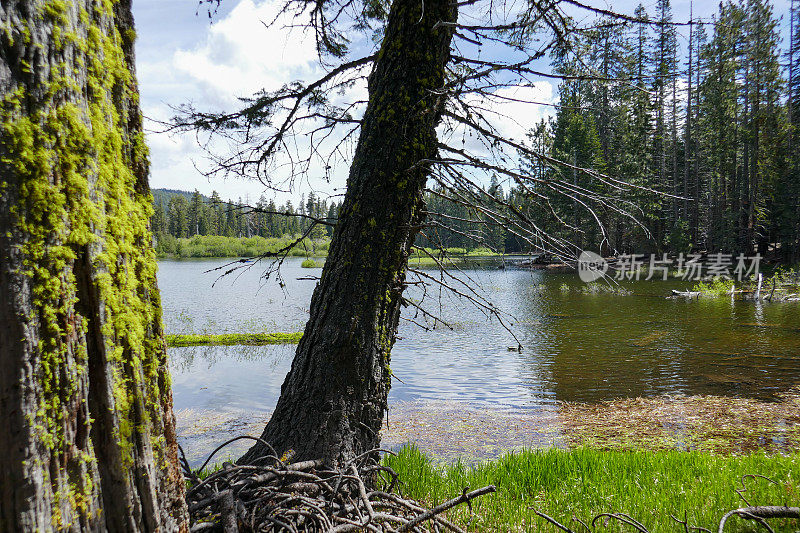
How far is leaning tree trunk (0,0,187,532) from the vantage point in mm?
1062

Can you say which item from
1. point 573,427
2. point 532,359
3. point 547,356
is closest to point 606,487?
point 573,427

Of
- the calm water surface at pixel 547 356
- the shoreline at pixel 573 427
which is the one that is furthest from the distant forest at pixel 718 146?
the shoreline at pixel 573 427

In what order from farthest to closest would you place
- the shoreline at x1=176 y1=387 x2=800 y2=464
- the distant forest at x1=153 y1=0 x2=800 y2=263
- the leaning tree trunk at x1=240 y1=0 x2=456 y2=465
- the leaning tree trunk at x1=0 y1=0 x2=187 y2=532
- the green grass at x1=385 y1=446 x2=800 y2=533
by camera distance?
1. the distant forest at x1=153 y1=0 x2=800 y2=263
2. the shoreline at x1=176 y1=387 x2=800 y2=464
3. the green grass at x1=385 y1=446 x2=800 y2=533
4. the leaning tree trunk at x1=240 y1=0 x2=456 y2=465
5. the leaning tree trunk at x1=0 y1=0 x2=187 y2=532

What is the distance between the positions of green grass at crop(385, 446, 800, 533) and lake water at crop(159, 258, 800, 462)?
1.45 metres

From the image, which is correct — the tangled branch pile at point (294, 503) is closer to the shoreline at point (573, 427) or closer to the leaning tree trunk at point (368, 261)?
the leaning tree trunk at point (368, 261)

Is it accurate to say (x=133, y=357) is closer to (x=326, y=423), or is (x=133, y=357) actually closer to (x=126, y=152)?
(x=126, y=152)

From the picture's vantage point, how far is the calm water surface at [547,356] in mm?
9336

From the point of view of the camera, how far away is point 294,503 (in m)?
2.15

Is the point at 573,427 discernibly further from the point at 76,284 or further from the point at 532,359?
the point at 76,284

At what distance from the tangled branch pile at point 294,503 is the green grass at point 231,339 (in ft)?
37.6

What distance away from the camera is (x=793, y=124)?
32875mm

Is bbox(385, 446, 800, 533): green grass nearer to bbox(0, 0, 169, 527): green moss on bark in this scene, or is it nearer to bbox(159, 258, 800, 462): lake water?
bbox(159, 258, 800, 462): lake water

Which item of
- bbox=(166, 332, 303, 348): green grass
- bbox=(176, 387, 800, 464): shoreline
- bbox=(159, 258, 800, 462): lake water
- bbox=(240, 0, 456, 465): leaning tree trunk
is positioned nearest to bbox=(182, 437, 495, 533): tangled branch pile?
bbox=(240, 0, 456, 465): leaning tree trunk

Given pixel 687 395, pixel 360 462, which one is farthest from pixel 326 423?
pixel 687 395
